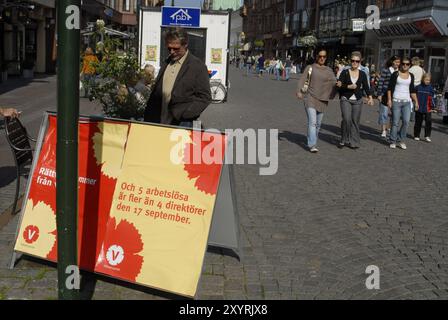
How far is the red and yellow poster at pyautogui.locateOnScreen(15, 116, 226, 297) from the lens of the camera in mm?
3773

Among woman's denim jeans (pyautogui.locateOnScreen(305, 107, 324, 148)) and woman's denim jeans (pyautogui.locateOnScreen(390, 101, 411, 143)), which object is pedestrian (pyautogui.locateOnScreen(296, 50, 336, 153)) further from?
woman's denim jeans (pyautogui.locateOnScreen(390, 101, 411, 143))

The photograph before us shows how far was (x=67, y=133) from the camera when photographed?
2840 mm

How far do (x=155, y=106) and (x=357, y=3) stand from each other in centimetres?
4211

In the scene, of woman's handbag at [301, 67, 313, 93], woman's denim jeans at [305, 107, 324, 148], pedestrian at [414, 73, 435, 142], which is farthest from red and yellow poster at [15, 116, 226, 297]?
pedestrian at [414, 73, 435, 142]

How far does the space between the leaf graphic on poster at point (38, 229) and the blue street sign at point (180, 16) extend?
13.8 metres

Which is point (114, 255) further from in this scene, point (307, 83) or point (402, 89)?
point (402, 89)

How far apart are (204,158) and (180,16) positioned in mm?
14195

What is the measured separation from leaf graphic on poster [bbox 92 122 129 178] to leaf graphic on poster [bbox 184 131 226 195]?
50 cm

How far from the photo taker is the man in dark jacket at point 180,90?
528 cm

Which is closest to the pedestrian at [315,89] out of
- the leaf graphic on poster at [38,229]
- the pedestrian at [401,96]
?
the pedestrian at [401,96]

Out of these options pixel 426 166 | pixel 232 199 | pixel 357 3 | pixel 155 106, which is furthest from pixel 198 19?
pixel 357 3

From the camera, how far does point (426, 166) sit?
29.8ft

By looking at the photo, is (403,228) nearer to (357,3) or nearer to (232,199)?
(232,199)

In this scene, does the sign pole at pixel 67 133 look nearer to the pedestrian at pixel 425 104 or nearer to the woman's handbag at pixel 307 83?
the woman's handbag at pixel 307 83
